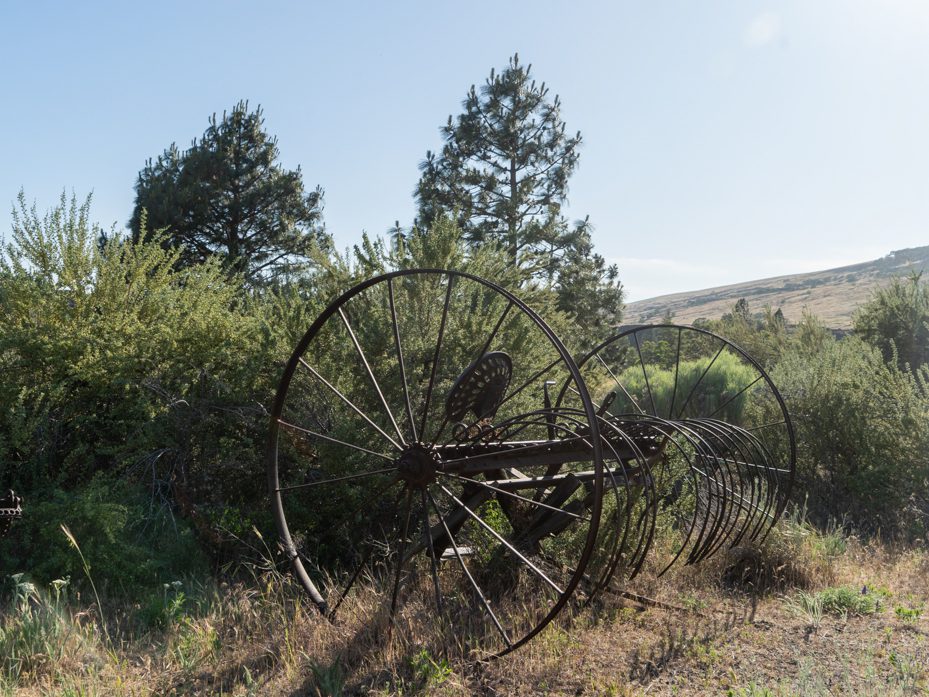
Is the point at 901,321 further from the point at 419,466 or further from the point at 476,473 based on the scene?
the point at 419,466

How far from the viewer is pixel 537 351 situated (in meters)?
8.12

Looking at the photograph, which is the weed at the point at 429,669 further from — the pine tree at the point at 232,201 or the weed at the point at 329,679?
the pine tree at the point at 232,201

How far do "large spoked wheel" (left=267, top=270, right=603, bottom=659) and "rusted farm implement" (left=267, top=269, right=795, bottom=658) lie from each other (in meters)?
0.02

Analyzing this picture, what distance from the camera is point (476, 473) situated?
4.12m

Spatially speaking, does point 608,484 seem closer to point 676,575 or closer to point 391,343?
point 676,575

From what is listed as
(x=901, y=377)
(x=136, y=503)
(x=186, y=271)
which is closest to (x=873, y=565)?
(x=901, y=377)

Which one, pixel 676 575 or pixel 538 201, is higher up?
pixel 538 201

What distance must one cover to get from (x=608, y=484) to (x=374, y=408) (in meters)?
2.71

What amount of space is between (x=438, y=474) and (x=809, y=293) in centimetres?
8507

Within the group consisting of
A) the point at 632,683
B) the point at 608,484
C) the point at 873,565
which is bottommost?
the point at 873,565

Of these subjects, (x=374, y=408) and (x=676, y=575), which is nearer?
(x=676, y=575)

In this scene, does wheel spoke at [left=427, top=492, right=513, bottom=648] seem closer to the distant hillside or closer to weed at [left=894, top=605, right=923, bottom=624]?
weed at [left=894, top=605, right=923, bottom=624]

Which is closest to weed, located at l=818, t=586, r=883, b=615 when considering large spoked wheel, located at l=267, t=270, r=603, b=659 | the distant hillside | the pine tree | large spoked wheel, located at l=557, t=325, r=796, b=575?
large spoked wheel, located at l=557, t=325, r=796, b=575

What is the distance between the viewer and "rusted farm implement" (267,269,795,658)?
13.3 ft
